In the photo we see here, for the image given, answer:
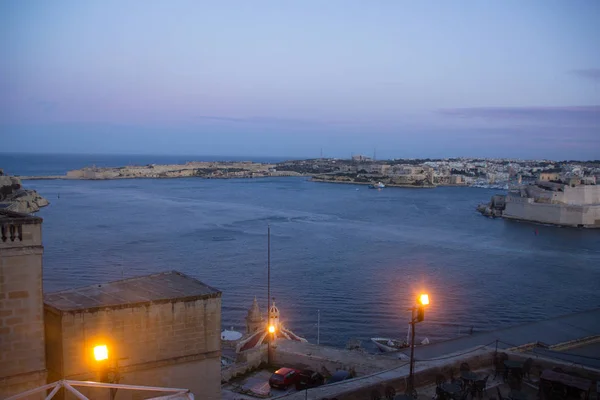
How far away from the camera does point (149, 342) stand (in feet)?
12.7

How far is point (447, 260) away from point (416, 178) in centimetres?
6250

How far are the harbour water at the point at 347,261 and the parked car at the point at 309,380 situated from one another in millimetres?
6308

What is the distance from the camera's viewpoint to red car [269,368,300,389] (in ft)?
19.8

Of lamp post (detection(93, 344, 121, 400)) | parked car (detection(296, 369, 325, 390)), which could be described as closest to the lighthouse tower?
parked car (detection(296, 369, 325, 390))

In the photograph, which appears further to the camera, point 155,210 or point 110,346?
point 155,210

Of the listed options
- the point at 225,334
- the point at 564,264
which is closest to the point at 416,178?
the point at 564,264

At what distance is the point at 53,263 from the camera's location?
19828 mm

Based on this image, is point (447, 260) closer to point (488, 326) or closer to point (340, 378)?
point (488, 326)

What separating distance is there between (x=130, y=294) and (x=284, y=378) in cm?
262

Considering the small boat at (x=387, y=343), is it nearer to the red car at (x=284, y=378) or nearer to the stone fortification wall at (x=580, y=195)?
the red car at (x=284, y=378)

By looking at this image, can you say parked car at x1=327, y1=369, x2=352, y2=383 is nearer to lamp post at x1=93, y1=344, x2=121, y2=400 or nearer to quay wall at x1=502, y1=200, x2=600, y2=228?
lamp post at x1=93, y1=344, x2=121, y2=400

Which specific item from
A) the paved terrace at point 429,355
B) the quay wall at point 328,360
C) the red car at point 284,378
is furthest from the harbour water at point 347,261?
the red car at point 284,378

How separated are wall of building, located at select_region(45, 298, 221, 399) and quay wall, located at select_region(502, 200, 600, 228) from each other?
39.7 metres

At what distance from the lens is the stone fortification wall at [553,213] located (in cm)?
3859
